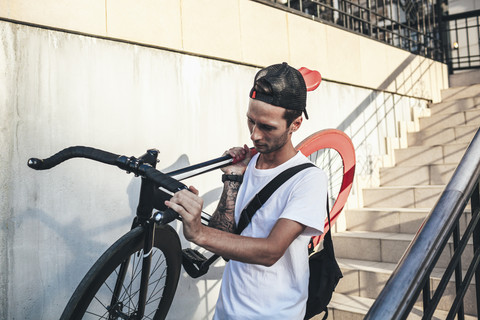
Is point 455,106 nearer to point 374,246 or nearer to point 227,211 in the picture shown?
point 374,246

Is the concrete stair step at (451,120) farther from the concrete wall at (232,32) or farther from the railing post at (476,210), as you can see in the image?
the railing post at (476,210)

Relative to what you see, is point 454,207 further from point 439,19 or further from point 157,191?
point 439,19

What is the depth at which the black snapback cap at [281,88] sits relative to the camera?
5.22 ft

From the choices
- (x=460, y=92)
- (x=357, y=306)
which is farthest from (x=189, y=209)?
(x=460, y=92)

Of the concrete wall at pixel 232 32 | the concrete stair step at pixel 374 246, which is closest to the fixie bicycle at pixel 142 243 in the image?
the concrete wall at pixel 232 32

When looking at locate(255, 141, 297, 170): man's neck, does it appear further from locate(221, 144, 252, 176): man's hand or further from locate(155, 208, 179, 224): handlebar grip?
locate(155, 208, 179, 224): handlebar grip

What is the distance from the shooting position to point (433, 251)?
1509 millimetres

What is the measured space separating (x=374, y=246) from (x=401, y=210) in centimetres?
64

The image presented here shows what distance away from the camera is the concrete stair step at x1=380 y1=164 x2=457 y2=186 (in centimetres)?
530

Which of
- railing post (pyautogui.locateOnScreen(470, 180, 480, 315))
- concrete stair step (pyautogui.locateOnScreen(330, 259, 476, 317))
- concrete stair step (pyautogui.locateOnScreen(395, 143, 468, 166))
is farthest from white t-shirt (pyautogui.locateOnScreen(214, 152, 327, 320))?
concrete stair step (pyautogui.locateOnScreen(395, 143, 468, 166))

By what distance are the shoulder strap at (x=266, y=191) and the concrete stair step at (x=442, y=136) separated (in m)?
4.98

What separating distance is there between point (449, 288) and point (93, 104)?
10.9ft

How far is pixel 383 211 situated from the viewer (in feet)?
16.0

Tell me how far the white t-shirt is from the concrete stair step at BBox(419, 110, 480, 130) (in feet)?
17.6
